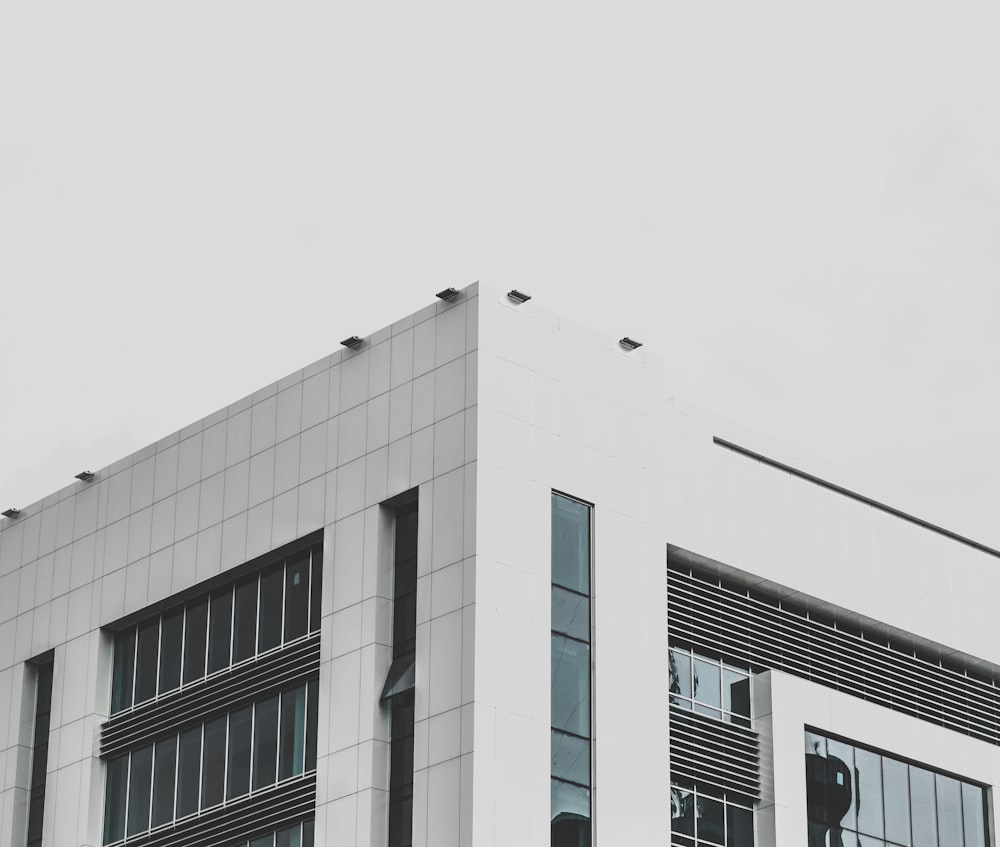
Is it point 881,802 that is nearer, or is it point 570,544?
point 570,544

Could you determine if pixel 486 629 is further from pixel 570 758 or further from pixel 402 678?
pixel 570 758

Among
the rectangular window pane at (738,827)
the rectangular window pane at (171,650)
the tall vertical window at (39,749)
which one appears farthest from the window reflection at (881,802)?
the tall vertical window at (39,749)

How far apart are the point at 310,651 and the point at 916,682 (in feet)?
54.3

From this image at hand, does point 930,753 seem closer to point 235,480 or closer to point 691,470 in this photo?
point 691,470

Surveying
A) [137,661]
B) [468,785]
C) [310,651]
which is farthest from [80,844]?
[468,785]

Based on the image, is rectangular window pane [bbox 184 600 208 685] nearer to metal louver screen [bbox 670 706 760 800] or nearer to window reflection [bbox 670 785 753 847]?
metal louver screen [bbox 670 706 760 800]

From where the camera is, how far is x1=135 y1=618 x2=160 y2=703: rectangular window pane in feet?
201

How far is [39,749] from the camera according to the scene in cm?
6397

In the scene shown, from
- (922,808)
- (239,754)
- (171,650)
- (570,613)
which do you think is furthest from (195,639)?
(922,808)

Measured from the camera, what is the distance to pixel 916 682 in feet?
206

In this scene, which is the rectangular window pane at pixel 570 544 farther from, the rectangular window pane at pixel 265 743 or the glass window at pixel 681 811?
the rectangular window pane at pixel 265 743

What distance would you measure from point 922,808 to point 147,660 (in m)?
19.8

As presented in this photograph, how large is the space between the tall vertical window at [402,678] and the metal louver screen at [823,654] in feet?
21.3

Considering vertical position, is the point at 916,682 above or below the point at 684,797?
above
